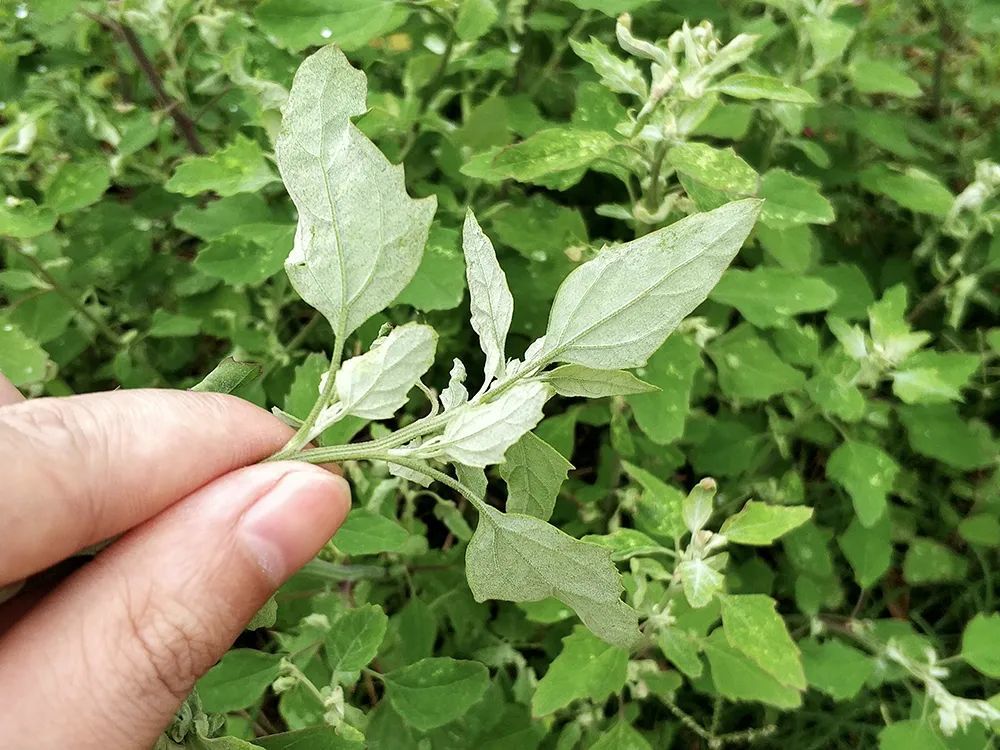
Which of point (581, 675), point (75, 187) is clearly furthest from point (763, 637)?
point (75, 187)

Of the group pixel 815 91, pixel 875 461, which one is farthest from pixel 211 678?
pixel 815 91

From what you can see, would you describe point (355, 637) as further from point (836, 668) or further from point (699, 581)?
point (836, 668)

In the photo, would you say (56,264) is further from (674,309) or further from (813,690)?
(813,690)

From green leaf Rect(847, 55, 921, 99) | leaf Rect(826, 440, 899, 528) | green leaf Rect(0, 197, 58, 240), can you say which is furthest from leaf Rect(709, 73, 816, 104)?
green leaf Rect(0, 197, 58, 240)

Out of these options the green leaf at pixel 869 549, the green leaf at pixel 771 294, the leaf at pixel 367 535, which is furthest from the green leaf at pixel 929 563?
the leaf at pixel 367 535

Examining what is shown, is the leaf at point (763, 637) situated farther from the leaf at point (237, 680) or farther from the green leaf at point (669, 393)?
the leaf at point (237, 680)

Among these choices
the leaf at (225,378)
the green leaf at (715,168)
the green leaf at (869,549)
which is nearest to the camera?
the leaf at (225,378)

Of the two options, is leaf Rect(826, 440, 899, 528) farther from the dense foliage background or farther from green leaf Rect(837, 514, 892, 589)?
green leaf Rect(837, 514, 892, 589)
